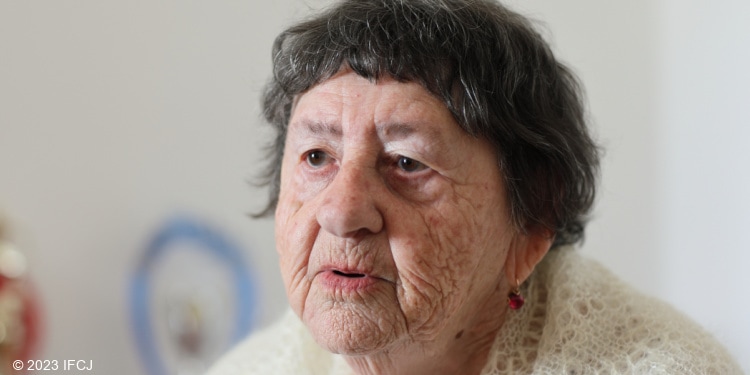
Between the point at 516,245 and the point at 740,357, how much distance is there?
31.0 inches

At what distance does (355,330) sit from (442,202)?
21 centimetres

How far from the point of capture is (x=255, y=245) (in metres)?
2.19

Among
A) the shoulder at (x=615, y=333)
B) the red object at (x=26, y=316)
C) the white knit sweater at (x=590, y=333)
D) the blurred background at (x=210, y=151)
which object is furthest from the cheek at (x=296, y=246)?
the red object at (x=26, y=316)

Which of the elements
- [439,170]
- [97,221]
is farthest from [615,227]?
[97,221]

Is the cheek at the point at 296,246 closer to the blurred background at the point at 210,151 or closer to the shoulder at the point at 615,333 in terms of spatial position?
the shoulder at the point at 615,333

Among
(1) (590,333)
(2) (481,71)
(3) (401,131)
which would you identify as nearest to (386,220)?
(3) (401,131)

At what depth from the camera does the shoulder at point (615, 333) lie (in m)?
1.12

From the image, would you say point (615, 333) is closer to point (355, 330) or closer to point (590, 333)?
point (590, 333)

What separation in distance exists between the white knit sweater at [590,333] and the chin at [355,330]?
8.4 inches

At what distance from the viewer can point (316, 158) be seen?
113cm

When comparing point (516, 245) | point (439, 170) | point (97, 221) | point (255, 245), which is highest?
point (439, 170)

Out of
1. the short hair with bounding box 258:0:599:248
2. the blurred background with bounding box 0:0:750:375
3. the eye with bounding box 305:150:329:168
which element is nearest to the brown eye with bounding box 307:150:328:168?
the eye with bounding box 305:150:329:168

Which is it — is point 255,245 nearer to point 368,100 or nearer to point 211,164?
point 211,164

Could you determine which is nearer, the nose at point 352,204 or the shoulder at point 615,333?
the nose at point 352,204
